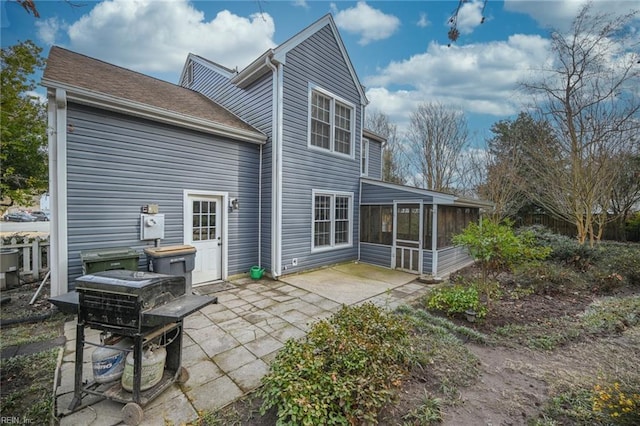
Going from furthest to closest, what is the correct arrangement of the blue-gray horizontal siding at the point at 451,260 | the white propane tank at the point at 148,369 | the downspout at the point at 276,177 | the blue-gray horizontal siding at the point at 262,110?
the blue-gray horizontal siding at the point at 451,260 → the blue-gray horizontal siding at the point at 262,110 → the downspout at the point at 276,177 → the white propane tank at the point at 148,369

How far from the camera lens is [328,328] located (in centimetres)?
275

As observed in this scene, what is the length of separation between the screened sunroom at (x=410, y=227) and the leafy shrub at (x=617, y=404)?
4772mm

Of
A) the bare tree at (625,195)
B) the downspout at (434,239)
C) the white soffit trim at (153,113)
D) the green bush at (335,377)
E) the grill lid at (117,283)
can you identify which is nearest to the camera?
the green bush at (335,377)

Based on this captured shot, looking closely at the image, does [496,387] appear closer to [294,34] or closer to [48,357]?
[48,357]

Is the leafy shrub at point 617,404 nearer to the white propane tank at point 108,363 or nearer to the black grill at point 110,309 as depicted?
the black grill at point 110,309

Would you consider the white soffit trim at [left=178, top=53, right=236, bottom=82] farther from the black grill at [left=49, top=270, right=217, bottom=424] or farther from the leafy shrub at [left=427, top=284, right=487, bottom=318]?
the leafy shrub at [left=427, top=284, right=487, bottom=318]

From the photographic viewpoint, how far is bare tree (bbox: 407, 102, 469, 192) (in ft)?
52.4

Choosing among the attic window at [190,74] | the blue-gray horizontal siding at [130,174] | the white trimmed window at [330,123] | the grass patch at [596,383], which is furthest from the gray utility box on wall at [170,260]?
the attic window at [190,74]

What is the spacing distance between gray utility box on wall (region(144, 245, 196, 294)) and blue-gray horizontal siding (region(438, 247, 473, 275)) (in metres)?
6.48

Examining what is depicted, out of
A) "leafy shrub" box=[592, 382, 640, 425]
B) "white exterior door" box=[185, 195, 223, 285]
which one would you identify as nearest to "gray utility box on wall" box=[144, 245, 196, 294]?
"white exterior door" box=[185, 195, 223, 285]

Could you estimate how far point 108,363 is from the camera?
228 cm

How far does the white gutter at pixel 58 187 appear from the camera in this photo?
4125mm

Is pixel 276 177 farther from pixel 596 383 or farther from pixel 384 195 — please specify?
pixel 596 383

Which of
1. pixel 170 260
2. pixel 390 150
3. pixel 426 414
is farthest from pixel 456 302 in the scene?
pixel 390 150
